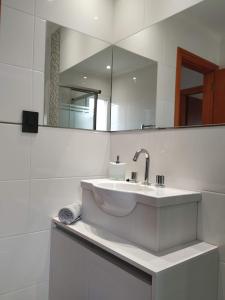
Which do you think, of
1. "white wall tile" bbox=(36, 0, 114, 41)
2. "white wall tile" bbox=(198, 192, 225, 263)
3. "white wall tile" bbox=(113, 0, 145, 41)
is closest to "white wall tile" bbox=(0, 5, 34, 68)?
"white wall tile" bbox=(36, 0, 114, 41)

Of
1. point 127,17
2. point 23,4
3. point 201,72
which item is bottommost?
point 201,72

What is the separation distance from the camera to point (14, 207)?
1263 mm

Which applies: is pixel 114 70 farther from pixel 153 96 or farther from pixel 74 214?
pixel 74 214

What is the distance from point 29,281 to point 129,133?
99cm

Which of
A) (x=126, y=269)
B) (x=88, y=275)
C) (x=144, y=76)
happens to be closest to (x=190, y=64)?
(x=144, y=76)

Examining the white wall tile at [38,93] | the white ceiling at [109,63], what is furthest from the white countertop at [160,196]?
the white ceiling at [109,63]

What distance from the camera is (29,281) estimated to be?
A: 133cm

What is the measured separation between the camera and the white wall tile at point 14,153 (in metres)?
1.22

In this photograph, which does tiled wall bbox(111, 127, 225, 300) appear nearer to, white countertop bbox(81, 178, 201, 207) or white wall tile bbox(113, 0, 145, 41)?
white countertop bbox(81, 178, 201, 207)

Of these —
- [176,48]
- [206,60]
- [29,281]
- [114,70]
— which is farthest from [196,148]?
[29,281]

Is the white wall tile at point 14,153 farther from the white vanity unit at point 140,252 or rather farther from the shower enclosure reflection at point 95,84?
the white vanity unit at point 140,252

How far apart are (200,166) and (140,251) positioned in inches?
18.0

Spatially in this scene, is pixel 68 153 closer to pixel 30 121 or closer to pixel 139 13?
pixel 30 121

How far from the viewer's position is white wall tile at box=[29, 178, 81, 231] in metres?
1.33
